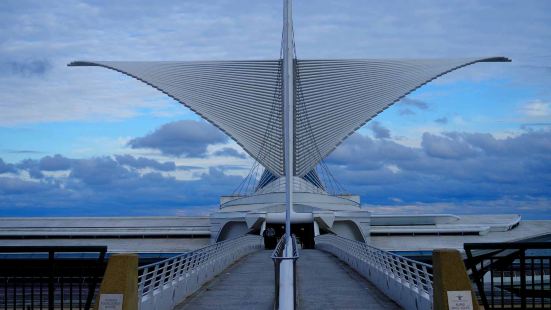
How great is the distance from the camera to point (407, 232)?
186ft

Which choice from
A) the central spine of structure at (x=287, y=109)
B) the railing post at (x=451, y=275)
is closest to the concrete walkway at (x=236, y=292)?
the central spine of structure at (x=287, y=109)

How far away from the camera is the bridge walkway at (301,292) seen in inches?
581

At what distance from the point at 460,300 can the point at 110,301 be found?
4603 millimetres

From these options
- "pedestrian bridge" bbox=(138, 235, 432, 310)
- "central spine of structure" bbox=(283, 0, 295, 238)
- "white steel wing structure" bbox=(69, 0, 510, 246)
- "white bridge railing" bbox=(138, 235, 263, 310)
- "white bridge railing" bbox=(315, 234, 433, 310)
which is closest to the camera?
"white bridge railing" bbox=(138, 235, 263, 310)

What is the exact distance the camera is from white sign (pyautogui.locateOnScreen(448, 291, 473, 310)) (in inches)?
383

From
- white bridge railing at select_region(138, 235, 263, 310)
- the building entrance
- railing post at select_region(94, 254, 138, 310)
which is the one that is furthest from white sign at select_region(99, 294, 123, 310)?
the building entrance

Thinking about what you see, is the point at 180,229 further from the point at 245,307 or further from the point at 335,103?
the point at 245,307

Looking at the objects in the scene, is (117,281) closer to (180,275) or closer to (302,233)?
(180,275)

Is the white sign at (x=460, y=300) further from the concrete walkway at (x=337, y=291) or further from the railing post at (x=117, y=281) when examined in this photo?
the concrete walkway at (x=337, y=291)

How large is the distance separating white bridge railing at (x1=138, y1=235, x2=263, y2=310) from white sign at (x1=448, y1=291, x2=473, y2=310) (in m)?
4.56

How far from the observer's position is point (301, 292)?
1733 centimetres

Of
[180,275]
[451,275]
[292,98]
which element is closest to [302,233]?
[292,98]

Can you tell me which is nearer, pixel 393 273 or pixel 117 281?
pixel 117 281

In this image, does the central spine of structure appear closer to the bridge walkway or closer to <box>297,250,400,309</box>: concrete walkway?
<box>297,250,400,309</box>: concrete walkway
